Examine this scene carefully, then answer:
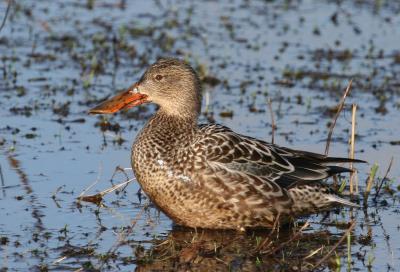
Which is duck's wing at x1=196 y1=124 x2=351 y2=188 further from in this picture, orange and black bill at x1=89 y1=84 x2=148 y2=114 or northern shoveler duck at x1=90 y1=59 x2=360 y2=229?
orange and black bill at x1=89 y1=84 x2=148 y2=114

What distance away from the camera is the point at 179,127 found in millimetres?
8766

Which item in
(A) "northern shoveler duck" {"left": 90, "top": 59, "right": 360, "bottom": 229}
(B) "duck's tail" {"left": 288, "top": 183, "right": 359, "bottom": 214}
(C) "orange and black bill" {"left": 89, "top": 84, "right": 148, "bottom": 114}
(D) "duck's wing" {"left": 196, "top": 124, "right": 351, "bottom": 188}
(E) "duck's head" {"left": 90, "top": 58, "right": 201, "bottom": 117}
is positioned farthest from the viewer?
(C) "orange and black bill" {"left": 89, "top": 84, "right": 148, "bottom": 114}

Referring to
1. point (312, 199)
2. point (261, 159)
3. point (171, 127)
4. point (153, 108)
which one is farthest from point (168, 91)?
point (153, 108)

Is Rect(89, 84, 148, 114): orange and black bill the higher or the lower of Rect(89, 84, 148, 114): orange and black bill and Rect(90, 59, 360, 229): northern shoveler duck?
the higher

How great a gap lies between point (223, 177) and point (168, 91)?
117cm

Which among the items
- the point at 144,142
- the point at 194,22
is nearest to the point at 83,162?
the point at 144,142

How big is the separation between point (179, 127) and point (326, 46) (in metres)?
6.65

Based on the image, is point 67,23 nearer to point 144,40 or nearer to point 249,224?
point 144,40

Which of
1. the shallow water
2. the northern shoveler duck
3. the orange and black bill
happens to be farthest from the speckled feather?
the orange and black bill

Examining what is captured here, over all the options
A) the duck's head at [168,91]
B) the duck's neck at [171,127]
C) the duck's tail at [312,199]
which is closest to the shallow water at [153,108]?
the duck's tail at [312,199]

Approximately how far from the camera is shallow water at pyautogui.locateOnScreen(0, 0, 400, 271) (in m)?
7.91

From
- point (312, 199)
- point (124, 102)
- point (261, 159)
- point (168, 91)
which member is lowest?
point (312, 199)

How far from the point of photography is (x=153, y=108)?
1227 centimetres

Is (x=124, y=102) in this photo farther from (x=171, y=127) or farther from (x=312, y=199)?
(x=312, y=199)
